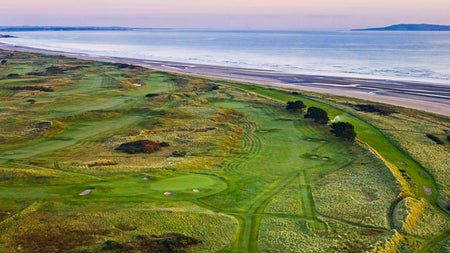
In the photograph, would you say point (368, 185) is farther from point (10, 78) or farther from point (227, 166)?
point (10, 78)

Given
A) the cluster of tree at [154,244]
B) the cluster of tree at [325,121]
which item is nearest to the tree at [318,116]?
the cluster of tree at [325,121]

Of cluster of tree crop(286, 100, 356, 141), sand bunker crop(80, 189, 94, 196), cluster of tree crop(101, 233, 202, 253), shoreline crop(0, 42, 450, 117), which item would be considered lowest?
sand bunker crop(80, 189, 94, 196)

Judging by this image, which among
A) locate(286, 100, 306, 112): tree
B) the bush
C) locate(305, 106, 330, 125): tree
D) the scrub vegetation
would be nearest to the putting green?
the scrub vegetation

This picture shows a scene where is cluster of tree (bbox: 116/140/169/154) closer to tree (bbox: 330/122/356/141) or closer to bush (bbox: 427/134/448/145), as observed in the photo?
tree (bbox: 330/122/356/141)

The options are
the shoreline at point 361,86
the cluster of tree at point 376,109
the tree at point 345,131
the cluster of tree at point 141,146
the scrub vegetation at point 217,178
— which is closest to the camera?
the scrub vegetation at point 217,178

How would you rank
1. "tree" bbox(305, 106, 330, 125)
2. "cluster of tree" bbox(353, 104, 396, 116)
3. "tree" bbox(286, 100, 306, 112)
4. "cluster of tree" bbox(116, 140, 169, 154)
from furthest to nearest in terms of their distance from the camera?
"cluster of tree" bbox(353, 104, 396, 116), "tree" bbox(286, 100, 306, 112), "tree" bbox(305, 106, 330, 125), "cluster of tree" bbox(116, 140, 169, 154)

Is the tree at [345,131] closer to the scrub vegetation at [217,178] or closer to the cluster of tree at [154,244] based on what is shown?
the scrub vegetation at [217,178]

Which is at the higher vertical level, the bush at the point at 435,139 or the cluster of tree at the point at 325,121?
the cluster of tree at the point at 325,121

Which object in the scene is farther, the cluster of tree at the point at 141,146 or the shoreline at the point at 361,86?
the shoreline at the point at 361,86
